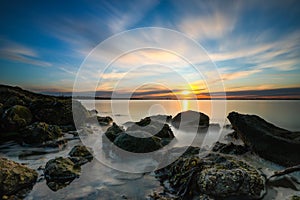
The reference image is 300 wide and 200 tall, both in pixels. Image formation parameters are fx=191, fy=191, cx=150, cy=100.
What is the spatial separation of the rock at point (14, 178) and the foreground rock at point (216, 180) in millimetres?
4082

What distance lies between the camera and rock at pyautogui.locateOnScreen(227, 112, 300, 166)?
7083mm

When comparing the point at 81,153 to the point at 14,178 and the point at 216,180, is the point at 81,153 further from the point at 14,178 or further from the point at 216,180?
the point at 216,180

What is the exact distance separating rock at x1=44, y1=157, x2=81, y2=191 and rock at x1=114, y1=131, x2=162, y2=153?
250 cm

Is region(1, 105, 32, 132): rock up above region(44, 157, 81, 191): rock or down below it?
above

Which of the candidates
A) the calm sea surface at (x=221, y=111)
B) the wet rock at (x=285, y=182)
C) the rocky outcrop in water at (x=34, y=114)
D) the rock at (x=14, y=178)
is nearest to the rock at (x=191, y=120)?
the calm sea surface at (x=221, y=111)

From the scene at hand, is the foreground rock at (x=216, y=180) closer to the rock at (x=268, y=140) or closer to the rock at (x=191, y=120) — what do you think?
the rock at (x=268, y=140)

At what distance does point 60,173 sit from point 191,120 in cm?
1470

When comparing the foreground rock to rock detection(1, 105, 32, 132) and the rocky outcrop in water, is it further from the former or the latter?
rock detection(1, 105, 32, 132)

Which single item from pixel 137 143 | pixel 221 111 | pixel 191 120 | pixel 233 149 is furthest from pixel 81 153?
pixel 221 111

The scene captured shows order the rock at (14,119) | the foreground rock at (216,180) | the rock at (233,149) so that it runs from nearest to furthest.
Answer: the foreground rock at (216,180) < the rock at (233,149) < the rock at (14,119)

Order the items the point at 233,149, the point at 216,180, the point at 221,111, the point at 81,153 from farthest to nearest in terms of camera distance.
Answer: the point at 221,111
the point at 233,149
the point at 81,153
the point at 216,180

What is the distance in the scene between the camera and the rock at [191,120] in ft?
59.4

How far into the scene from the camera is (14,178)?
17.7ft

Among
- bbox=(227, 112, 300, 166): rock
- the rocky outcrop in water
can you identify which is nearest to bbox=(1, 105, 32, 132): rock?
the rocky outcrop in water
